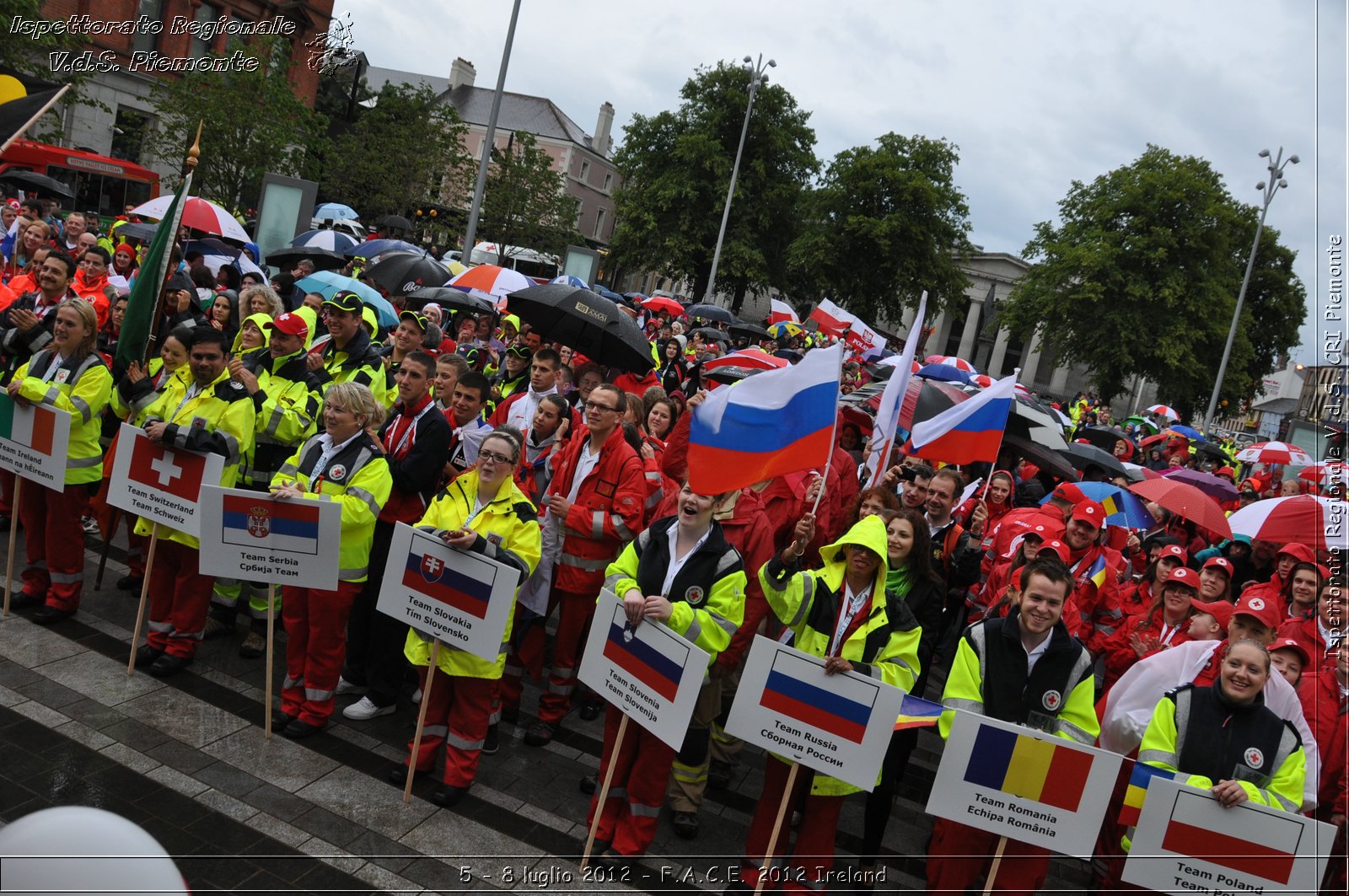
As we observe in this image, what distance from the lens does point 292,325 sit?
6777mm

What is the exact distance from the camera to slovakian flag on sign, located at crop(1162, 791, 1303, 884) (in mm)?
3881

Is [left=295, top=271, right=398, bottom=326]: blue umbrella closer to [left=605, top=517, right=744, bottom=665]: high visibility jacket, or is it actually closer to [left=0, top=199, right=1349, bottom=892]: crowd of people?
[left=0, top=199, right=1349, bottom=892]: crowd of people

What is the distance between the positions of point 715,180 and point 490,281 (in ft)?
126

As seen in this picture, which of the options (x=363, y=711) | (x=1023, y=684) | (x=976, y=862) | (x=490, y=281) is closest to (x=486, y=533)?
(x=363, y=711)

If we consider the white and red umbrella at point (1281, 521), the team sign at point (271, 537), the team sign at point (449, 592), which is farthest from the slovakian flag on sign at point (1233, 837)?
the team sign at point (271, 537)

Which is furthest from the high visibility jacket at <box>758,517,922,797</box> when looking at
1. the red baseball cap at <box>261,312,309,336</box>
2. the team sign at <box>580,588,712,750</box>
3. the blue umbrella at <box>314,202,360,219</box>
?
the blue umbrella at <box>314,202,360,219</box>

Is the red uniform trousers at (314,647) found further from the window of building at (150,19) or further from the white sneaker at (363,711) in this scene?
the window of building at (150,19)

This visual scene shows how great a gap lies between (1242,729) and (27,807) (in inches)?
220

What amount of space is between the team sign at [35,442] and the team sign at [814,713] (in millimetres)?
4728

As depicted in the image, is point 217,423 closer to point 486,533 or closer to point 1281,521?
point 486,533

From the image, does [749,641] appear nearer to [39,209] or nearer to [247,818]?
[247,818]

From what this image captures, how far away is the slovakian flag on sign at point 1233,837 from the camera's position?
3.88 meters

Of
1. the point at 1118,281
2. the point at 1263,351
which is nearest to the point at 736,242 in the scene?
the point at 1118,281

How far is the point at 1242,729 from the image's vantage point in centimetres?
427
